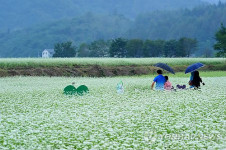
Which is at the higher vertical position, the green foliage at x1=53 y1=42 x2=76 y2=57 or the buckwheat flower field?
the green foliage at x1=53 y1=42 x2=76 y2=57

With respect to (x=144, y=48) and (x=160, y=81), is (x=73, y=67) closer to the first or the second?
(x=160, y=81)

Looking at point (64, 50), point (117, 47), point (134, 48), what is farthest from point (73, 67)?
point (64, 50)

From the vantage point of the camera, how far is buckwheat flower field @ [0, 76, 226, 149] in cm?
1022

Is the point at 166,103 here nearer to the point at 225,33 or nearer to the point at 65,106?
the point at 65,106

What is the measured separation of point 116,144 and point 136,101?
29.2 feet

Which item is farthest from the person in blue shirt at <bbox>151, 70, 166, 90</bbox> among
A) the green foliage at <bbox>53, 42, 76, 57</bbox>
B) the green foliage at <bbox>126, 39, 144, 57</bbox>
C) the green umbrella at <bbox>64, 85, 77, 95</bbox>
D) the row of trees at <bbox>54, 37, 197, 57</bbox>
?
the green foliage at <bbox>53, 42, 76, 57</bbox>

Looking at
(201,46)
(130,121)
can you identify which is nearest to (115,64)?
(130,121)

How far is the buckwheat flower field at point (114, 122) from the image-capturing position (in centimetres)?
1022

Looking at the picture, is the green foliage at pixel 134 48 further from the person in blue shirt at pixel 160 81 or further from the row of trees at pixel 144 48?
the person in blue shirt at pixel 160 81

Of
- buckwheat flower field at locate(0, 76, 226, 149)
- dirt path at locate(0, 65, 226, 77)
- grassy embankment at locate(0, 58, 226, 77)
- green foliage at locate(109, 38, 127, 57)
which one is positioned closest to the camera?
buckwheat flower field at locate(0, 76, 226, 149)

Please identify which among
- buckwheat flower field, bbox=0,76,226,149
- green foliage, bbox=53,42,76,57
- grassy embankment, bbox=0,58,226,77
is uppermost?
green foliage, bbox=53,42,76,57

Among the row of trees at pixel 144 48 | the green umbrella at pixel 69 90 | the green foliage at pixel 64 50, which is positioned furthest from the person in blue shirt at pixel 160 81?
the green foliage at pixel 64 50

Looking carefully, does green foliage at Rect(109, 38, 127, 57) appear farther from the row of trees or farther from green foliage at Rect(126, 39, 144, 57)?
green foliage at Rect(126, 39, 144, 57)

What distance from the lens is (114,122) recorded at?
13.1 meters
